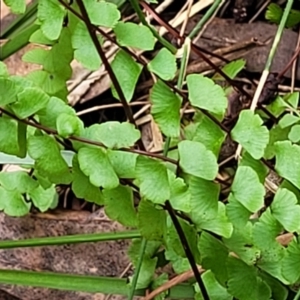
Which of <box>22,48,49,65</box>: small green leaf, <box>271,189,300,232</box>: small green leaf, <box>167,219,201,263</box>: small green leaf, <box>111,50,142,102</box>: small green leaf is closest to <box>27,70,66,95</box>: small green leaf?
<box>22,48,49,65</box>: small green leaf

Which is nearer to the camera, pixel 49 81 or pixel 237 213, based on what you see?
pixel 237 213

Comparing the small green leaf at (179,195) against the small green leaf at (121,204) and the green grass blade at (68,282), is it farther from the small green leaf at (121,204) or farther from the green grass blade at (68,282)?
the green grass blade at (68,282)

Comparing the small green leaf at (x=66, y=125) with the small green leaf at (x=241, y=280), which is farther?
the small green leaf at (x=241, y=280)

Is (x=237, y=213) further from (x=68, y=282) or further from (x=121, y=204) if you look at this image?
(x=68, y=282)

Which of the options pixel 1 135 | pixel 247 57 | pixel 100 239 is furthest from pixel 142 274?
pixel 247 57

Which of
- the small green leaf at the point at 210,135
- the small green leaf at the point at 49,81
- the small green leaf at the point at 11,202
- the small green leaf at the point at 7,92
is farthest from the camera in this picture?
the small green leaf at the point at 11,202

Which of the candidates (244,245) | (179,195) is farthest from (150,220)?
(244,245)

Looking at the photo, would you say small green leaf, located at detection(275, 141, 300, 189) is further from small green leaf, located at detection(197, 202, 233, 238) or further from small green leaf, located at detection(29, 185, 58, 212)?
small green leaf, located at detection(29, 185, 58, 212)

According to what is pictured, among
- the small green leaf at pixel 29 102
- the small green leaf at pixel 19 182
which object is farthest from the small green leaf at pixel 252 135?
the small green leaf at pixel 19 182
